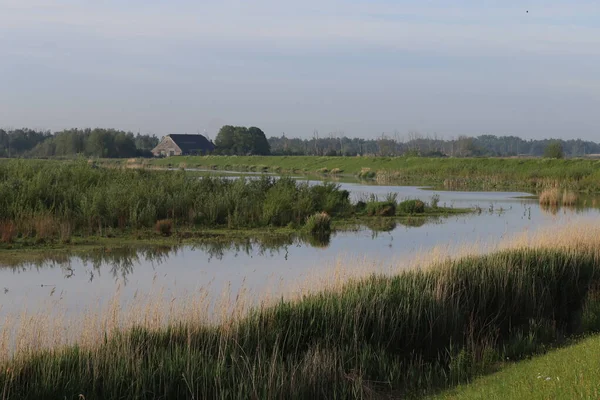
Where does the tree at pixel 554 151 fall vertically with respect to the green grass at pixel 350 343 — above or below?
above

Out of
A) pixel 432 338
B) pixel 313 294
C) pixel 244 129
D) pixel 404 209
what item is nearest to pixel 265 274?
pixel 313 294

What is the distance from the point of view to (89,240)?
733 inches

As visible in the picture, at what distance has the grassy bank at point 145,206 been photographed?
19.5m

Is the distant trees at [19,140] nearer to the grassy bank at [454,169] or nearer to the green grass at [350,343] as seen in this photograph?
the grassy bank at [454,169]

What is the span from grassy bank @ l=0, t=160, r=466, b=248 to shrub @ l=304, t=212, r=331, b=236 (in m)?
0.04

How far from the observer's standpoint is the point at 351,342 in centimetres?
920

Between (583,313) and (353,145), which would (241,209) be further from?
(353,145)

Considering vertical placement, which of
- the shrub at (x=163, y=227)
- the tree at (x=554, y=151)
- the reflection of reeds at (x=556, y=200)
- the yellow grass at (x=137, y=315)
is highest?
the tree at (x=554, y=151)

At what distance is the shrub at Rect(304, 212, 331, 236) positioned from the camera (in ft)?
72.3

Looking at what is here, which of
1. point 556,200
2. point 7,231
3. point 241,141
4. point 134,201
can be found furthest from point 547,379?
point 241,141

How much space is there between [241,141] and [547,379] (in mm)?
98456

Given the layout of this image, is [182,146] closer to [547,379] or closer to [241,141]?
[241,141]

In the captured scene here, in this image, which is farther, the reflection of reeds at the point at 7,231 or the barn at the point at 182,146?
the barn at the point at 182,146

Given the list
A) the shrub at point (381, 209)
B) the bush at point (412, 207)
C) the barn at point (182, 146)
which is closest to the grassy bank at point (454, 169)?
the bush at point (412, 207)
